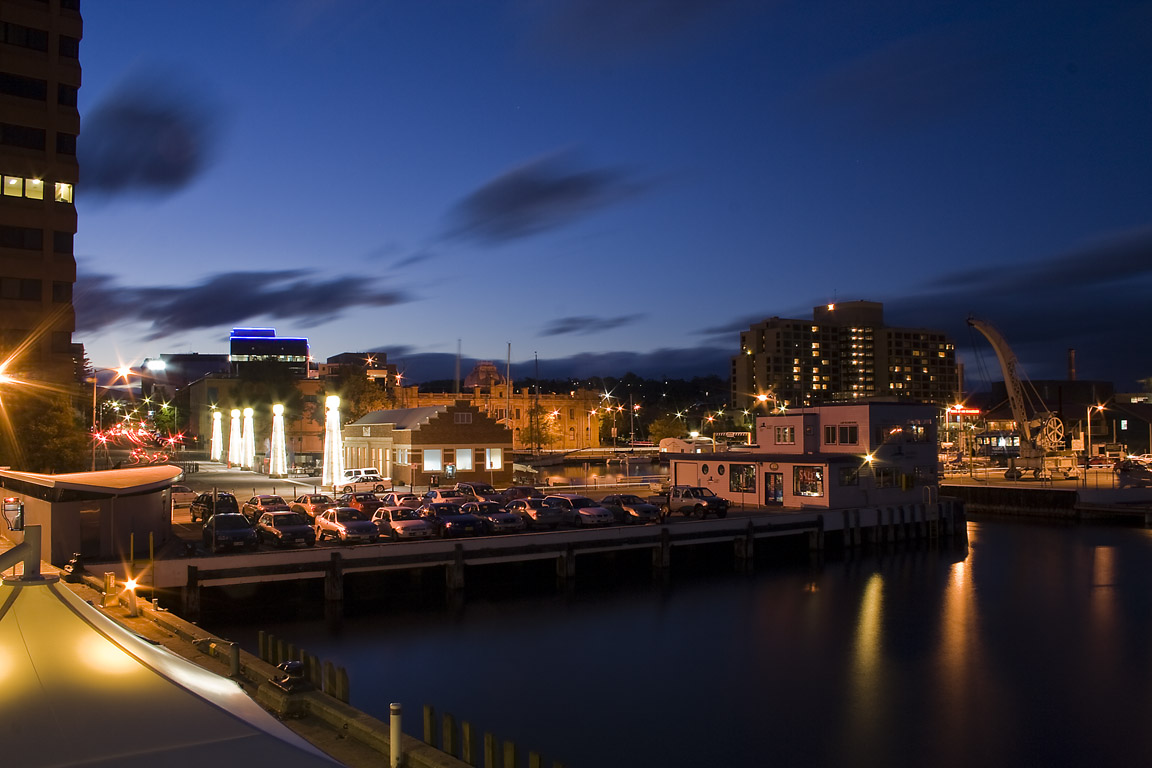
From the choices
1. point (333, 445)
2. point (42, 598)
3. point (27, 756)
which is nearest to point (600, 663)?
point (42, 598)

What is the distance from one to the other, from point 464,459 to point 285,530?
2983 cm

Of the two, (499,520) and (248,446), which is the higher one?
(248,446)

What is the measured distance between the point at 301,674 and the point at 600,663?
1399cm

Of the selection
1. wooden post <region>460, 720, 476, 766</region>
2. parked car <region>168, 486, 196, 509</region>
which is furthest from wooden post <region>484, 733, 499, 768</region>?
parked car <region>168, 486, 196, 509</region>

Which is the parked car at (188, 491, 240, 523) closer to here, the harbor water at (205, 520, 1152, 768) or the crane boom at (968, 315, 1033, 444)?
the harbor water at (205, 520, 1152, 768)

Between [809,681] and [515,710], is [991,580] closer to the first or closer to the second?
[809,681]

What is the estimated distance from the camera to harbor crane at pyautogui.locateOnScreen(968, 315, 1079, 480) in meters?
85.2

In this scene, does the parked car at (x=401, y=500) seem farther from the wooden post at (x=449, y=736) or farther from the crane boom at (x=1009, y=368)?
the crane boom at (x=1009, y=368)

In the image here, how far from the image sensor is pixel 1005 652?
1120 inches

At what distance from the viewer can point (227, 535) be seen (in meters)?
32.5

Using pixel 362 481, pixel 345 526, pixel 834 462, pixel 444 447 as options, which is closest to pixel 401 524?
pixel 345 526

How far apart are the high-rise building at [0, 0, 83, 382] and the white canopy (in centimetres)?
6106

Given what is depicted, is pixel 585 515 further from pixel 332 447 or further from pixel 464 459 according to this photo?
pixel 332 447

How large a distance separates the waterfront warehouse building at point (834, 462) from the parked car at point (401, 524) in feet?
71.2
